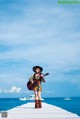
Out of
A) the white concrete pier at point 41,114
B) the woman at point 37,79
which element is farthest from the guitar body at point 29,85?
the white concrete pier at point 41,114

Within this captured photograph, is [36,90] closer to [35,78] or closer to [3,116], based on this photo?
[35,78]

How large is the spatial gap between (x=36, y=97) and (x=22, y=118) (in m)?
4.83

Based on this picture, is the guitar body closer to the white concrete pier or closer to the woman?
the woman

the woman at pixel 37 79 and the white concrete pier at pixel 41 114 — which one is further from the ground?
the woman at pixel 37 79

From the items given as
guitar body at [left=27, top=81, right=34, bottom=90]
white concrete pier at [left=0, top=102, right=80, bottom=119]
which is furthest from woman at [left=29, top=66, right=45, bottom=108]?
white concrete pier at [left=0, top=102, right=80, bottom=119]

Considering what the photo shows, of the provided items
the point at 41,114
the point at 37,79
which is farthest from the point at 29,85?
the point at 41,114

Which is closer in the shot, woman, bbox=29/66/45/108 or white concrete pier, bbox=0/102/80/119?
white concrete pier, bbox=0/102/80/119

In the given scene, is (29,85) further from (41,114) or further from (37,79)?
(41,114)

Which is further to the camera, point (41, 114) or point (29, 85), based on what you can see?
point (29, 85)

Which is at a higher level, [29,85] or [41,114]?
[29,85]

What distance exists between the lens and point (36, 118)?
41.7 feet

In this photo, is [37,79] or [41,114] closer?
[41,114]

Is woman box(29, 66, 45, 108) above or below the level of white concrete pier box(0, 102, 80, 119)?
above

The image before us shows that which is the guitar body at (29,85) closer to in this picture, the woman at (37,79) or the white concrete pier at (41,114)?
the woman at (37,79)
